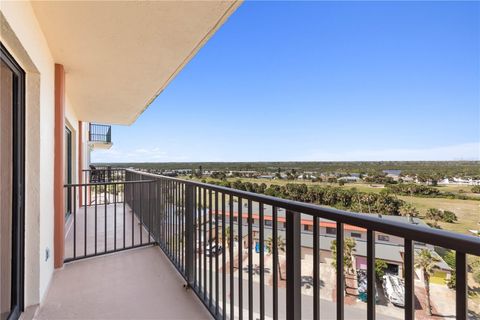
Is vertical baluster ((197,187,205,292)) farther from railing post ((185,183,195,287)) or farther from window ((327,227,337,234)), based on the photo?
window ((327,227,337,234))

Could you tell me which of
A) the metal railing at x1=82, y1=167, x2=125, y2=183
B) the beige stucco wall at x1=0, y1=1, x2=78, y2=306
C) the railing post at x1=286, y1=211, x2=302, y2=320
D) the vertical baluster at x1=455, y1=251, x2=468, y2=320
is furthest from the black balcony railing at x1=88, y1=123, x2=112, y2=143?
the vertical baluster at x1=455, y1=251, x2=468, y2=320

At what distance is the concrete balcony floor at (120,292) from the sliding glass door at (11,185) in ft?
1.03

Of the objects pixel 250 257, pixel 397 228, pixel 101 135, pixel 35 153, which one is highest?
pixel 101 135

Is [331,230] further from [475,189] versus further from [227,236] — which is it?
[475,189]

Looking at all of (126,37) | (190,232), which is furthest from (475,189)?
(126,37)

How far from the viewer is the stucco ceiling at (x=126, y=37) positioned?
1.92 meters

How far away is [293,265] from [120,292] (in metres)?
1.83

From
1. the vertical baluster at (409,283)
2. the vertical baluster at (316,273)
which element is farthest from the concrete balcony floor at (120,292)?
the vertical baluster at (409,283)

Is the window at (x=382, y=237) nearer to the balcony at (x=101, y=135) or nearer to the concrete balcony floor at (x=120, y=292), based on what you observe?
the concrete balcony floor at (x=120, y=292)

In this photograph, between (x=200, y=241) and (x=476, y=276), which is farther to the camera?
(x=200, y=241)

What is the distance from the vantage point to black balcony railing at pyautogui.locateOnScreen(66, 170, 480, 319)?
2.45 feet

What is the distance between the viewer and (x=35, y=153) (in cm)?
202

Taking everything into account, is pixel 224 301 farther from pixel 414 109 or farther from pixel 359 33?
pixel 414 109

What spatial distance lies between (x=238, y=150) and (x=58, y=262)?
81.5 feet
